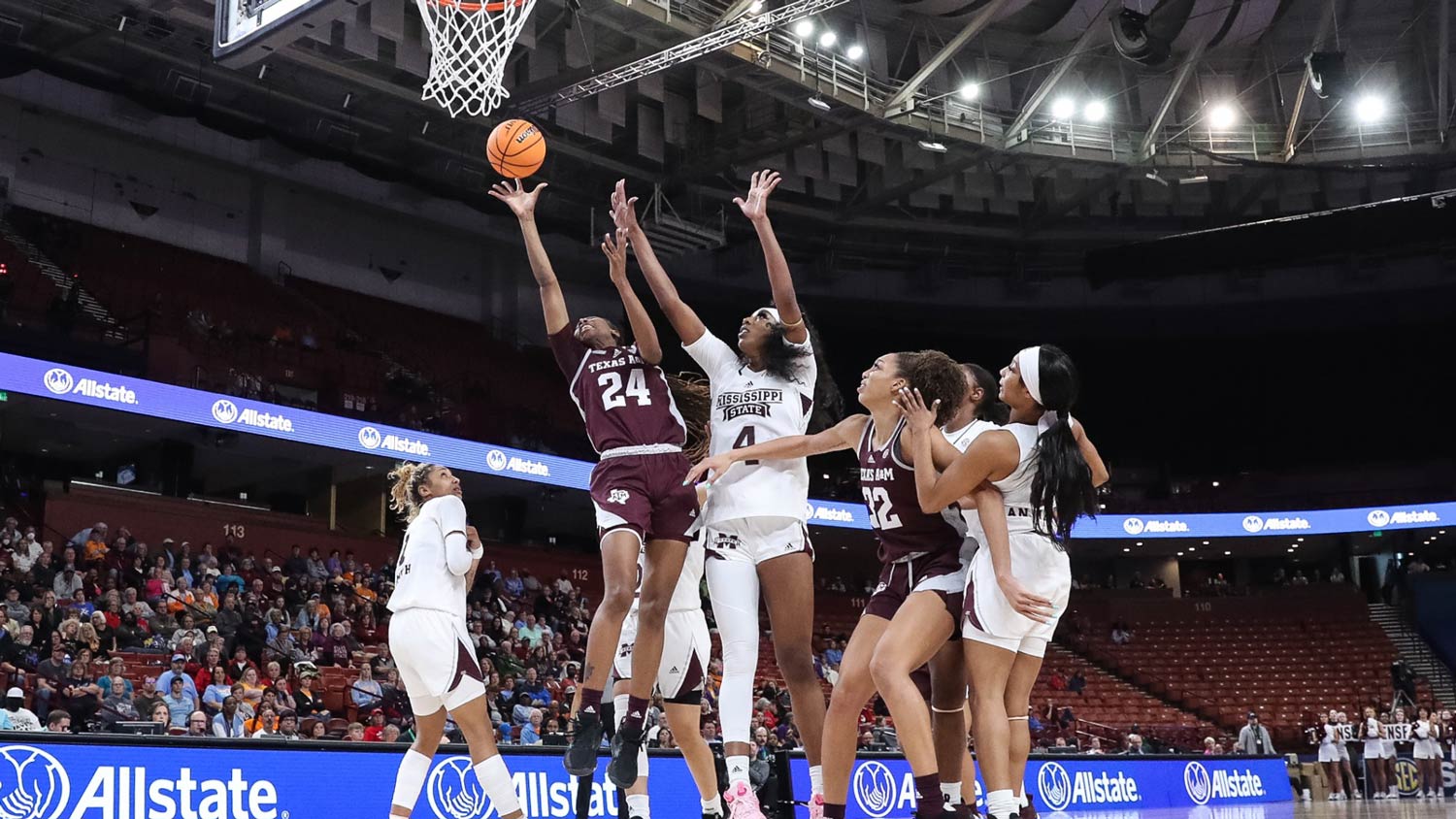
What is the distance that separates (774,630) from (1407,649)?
101ft

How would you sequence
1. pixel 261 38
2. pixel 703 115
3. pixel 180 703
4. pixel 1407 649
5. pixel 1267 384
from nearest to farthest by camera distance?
pixel 261 38
pixel 180 703
pixel 703 115
pixel 1407 649
pixel 1267 384

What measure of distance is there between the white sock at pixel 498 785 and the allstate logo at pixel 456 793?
1.72 m

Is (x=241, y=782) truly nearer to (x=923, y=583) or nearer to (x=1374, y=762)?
(x=923, y=583)

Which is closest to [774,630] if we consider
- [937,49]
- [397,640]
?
[397,640]

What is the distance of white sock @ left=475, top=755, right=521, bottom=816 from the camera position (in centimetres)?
624

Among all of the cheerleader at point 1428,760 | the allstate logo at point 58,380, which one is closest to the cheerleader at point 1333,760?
the cheerleader at point 1428,760

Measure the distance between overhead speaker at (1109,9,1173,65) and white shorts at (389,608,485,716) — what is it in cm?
1703

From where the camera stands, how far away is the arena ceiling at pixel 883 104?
21.0 meters

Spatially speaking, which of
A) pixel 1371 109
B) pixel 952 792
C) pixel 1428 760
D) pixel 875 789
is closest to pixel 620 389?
pixel 952 792

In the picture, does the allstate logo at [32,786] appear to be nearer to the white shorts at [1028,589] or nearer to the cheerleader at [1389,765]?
the white shorts at [1028,589]

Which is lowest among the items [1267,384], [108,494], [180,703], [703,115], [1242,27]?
[180,703]

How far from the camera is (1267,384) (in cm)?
3419

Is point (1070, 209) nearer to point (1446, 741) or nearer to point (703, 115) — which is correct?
point (703, 115)

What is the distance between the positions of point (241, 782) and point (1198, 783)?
39.0 feet
